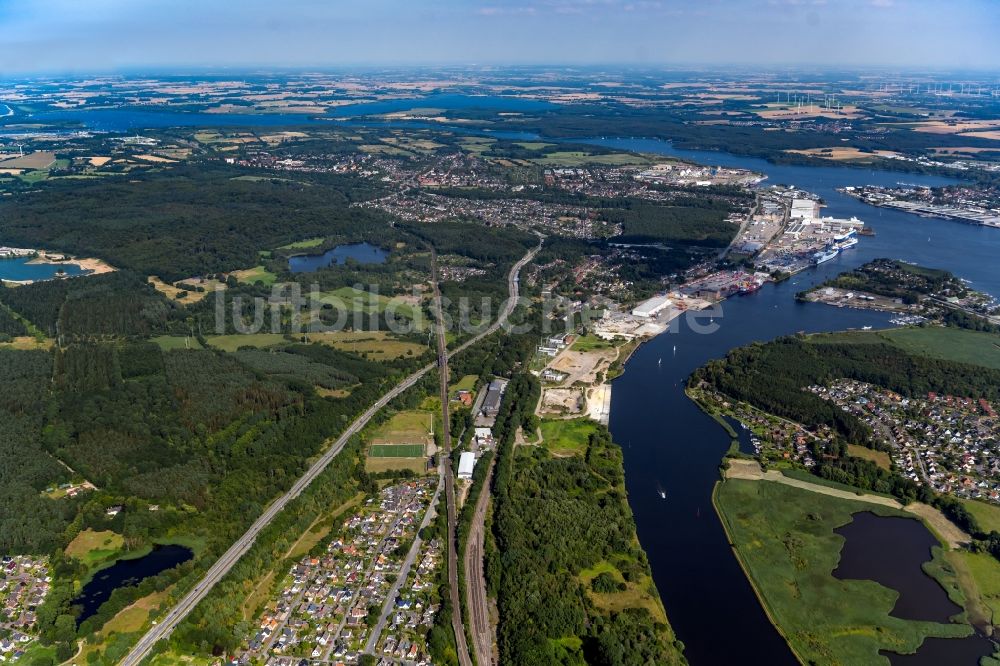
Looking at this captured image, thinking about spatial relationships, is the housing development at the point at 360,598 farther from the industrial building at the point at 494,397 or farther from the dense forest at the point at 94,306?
the dense forest at the point at 94,306

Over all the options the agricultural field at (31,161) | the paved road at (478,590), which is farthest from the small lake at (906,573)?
the agricultural field at (31,161)

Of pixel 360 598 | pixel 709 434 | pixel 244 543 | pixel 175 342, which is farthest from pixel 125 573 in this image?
pixel 709 434

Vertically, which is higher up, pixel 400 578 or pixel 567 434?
pixel 567 434

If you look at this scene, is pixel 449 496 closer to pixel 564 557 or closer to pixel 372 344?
pixel 564 557

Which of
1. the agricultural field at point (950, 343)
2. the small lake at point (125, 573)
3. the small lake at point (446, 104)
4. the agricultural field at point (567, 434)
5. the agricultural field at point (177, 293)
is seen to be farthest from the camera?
the small lake at point (446, 104)

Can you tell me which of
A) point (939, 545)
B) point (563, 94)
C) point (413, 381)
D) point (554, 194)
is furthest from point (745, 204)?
point (563, 94)

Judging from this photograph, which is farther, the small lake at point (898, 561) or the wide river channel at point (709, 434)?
the small lake at point (898, 561)

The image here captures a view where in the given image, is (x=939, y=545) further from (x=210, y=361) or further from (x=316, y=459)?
(x=210, y=361)
